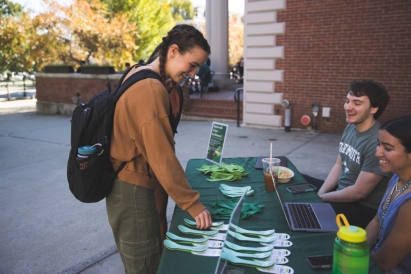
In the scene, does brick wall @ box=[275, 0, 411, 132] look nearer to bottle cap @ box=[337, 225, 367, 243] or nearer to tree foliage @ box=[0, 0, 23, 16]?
bottle cap @ box=[337, 225, 367, 243]

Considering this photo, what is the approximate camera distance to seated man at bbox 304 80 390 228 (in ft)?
8.83

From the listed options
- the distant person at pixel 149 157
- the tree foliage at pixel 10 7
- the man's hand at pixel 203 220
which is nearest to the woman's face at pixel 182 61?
the distant person at pixel 149 157

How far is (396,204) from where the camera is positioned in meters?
1.85

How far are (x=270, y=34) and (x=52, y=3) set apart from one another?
40.3 ft

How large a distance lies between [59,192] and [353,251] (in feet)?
15.7

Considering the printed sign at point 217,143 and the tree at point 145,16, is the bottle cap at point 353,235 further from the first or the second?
the tree at point 145,16

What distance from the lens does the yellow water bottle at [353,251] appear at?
122 cm

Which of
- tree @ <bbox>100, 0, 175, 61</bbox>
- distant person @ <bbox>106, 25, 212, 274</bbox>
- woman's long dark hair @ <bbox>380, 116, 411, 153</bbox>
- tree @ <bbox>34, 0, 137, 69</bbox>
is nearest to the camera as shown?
distant person @ <bbox>106, 25, 212, 274</bbox>

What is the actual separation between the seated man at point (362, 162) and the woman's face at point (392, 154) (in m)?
0.73

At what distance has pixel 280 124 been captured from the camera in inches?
365

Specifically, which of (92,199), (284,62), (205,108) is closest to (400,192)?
(92,199)

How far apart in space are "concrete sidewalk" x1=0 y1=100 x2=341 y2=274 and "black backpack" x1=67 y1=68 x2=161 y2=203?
1481mm

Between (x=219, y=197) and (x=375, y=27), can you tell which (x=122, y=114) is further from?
(x=375, y=27)

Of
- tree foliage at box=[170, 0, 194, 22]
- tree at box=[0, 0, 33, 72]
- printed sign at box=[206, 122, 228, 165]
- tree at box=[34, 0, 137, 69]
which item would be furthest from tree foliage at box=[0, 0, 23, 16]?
printed sign at box=[206, 122, 228, 165]
